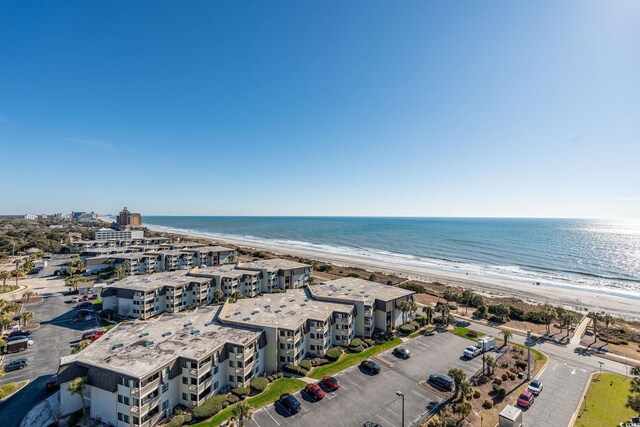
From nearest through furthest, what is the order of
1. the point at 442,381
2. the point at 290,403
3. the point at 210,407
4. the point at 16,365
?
1. the point at 210,407
2. the point at 290,403
3. the point at 442,381
4. the point at 16,365

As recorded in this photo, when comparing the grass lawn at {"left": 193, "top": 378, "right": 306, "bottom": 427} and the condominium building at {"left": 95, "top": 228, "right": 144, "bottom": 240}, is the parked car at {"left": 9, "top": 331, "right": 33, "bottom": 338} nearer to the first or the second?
the grass lawn at {"left": 193, "top": 378, "right": 306, "bottom": 427}

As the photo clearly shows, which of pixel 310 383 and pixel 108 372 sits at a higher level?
pixel 108 372

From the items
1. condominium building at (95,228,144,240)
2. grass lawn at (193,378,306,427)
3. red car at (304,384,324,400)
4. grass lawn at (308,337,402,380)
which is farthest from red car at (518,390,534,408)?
condominium building at (95,228,144,240)

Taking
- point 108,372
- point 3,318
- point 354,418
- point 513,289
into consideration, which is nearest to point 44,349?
point 3,318

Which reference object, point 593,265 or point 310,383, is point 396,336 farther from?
point 593,265

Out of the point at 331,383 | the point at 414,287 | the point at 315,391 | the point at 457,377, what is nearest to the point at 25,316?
the point at 315,391

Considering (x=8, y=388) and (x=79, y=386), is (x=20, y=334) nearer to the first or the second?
(x=8, y=388)
